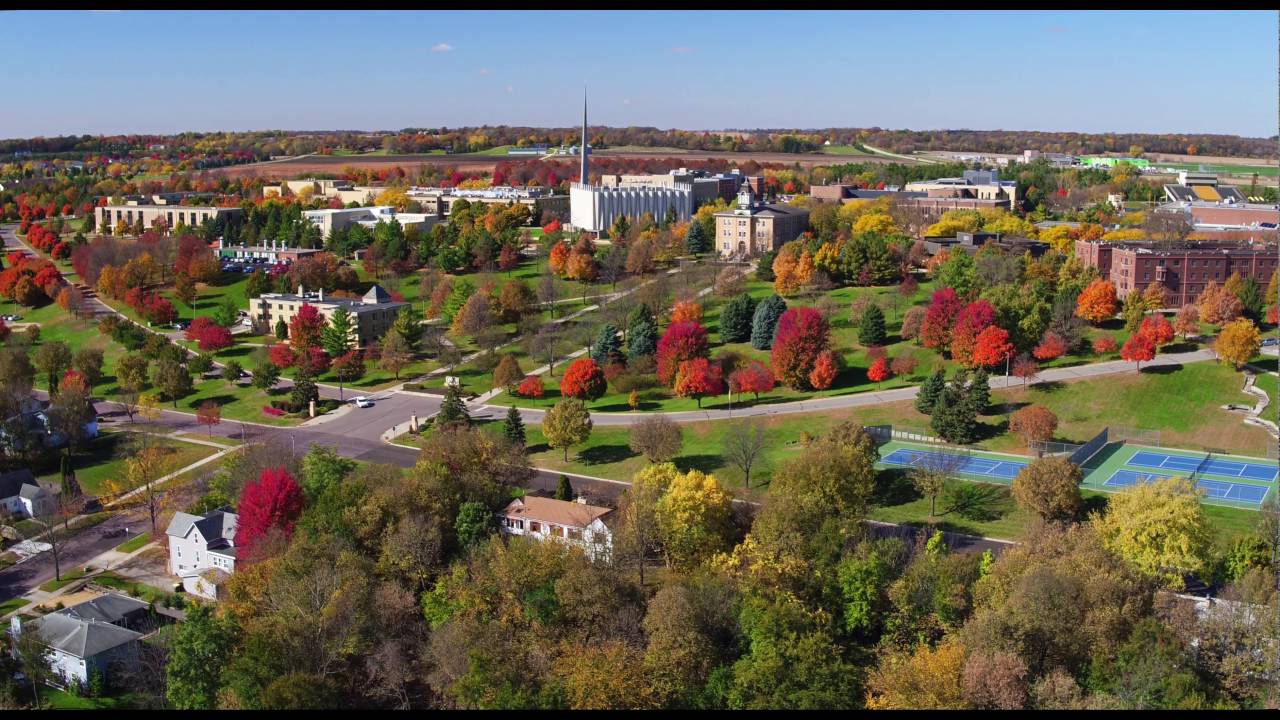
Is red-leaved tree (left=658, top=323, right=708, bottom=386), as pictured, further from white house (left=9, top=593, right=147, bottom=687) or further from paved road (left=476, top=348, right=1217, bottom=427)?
white house (left=9, top=593, right=147, bottom=687)

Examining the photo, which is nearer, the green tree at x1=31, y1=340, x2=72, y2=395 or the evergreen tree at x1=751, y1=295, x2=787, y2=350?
the evergreen tree at x1=751, y1=295, x2=787, y2=350

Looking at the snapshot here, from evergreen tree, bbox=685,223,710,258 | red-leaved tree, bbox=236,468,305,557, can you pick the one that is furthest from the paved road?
evergreen tree, bbox=685,223,710,258

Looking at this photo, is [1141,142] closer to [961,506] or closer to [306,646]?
[961,506]

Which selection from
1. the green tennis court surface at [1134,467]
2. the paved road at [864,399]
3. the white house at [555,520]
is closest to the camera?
the white house at [555,520]

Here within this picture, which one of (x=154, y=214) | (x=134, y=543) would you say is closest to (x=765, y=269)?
(x=134, y=543)

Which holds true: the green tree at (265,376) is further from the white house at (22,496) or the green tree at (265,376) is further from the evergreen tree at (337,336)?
the white house at (22,496)

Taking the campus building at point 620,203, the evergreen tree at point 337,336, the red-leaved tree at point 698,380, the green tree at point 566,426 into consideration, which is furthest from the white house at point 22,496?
the campus building at point 620,203

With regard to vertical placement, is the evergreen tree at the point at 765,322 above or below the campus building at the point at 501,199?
below

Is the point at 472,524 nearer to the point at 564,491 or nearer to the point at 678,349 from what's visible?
the point at 564,491
